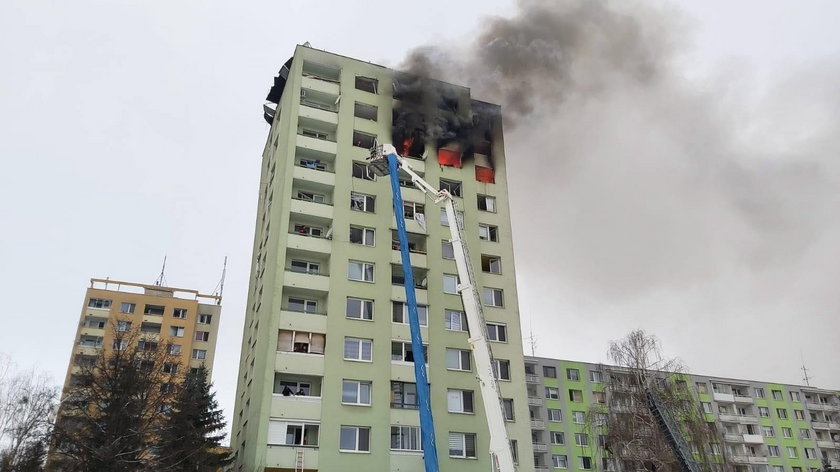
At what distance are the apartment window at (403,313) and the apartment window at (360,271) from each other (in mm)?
2399

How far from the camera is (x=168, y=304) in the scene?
99.1m

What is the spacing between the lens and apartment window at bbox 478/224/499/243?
48094mm

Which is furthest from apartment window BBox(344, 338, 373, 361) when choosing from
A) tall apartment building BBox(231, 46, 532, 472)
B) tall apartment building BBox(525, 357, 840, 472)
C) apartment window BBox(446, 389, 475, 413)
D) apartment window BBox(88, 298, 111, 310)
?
apartment window BBox(88, 298, 111, 310)

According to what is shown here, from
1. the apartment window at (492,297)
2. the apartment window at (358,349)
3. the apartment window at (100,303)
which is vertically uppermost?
the apartment window at (100,303)

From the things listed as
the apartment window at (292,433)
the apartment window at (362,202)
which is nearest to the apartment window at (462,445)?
the apartment window at (292,433)

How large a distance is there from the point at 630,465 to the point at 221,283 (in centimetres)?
8323

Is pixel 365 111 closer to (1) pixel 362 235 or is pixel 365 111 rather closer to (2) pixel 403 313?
(1) pixel 362 235

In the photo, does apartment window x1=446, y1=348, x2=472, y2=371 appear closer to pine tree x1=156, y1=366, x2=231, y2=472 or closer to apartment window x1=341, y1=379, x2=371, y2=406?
apartment window x1=341, y1=379, x2=371, y2=406

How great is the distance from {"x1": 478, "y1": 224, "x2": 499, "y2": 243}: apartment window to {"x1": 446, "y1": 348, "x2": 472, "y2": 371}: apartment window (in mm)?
9241

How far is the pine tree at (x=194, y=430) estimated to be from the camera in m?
38.9

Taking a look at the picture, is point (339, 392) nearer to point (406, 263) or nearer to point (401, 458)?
point (401, 458)

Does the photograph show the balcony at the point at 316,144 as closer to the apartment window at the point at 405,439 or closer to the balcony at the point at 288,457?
the apartment window at the point at 405,439

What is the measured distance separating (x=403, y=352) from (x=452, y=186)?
553 inches

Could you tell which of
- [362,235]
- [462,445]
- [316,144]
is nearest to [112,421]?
[362,235]
